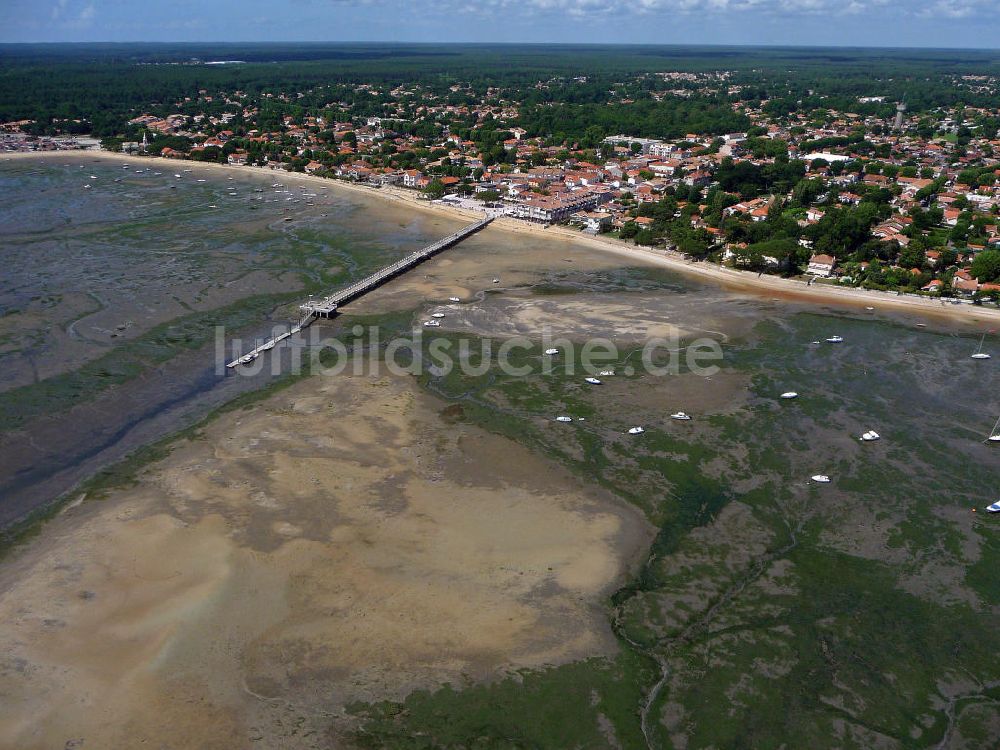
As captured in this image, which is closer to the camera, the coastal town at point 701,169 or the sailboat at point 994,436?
the sailboat at point 994,436

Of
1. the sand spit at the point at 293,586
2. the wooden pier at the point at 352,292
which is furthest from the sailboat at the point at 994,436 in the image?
the wooden pier at the point at 352,292

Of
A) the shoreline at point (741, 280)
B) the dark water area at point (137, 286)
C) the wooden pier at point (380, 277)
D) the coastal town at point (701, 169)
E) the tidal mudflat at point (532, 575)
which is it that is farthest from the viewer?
the coastal town at point (701, 169)

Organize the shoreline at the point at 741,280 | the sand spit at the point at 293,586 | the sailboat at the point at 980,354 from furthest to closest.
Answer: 1. the shoreline at the point at 741,280
2. the sailboat at the point at 980,354
3. the sand spit at the point at 293,586

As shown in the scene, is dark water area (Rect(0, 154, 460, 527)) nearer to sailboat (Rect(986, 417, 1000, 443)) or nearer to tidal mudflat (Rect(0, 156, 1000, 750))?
tidal mudflat (Rect(0, 156, 1000, 750))

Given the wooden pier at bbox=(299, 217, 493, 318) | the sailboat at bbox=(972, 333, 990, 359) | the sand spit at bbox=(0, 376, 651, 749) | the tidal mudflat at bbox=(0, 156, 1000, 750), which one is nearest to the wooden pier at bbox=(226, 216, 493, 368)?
the wooden pier at bbox=(299, 217, 493, 318)

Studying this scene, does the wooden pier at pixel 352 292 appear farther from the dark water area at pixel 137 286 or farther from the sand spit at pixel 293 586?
the sand spit at pixel 293 586

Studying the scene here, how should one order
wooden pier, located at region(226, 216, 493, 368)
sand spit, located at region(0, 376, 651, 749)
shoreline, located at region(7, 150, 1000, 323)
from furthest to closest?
1. shoreline, located at region(7, 150, 1000, 323)
2. wooden pier, located at region(226, 216, 493, 368)
3. sand spit, located at region(0, 376, 651, 749)

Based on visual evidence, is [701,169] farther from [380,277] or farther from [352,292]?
[352,292]

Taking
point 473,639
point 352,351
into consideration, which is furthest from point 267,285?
point 473,639
